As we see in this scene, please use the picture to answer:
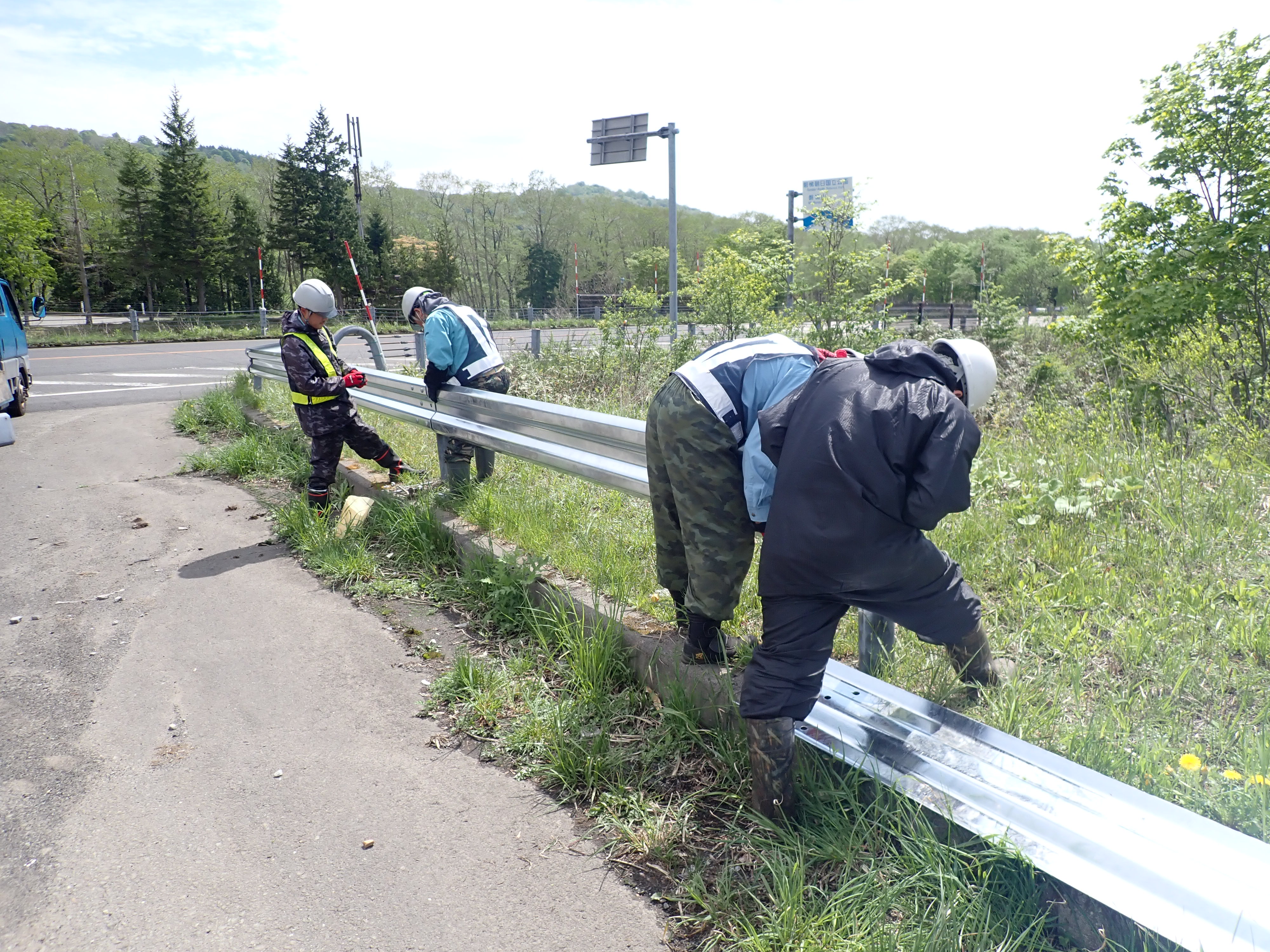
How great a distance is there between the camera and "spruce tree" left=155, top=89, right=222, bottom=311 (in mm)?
39875

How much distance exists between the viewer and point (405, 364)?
15320 mm

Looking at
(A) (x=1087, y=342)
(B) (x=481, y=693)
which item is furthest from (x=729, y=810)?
(A) (x=1087, y=342)

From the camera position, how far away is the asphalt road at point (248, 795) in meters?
2.18

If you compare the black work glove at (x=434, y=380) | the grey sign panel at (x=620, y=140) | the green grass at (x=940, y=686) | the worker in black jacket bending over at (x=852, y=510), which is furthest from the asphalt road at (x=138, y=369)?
the worker in black jacket bending over at (x=852, y=510)

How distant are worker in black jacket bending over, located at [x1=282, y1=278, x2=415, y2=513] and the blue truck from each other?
7.22 metres

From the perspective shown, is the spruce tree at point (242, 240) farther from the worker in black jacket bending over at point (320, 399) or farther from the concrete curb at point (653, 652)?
the concrete curb at point (653, 652)

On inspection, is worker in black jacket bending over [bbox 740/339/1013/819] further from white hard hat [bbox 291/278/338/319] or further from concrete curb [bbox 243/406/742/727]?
white hard hat [bbox 291/278/338/319]

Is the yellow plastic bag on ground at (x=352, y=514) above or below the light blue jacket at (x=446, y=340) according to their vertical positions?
below

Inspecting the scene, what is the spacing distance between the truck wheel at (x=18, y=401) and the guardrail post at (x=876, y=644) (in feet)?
40.0

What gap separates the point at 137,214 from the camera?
1607 inches

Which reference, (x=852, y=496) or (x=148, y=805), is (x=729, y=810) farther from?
(x=148, y=805)

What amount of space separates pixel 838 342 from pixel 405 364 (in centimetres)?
794

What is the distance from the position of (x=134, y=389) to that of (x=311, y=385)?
10.9m

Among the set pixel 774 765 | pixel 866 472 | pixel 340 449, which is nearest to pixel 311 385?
pixel 340 449
